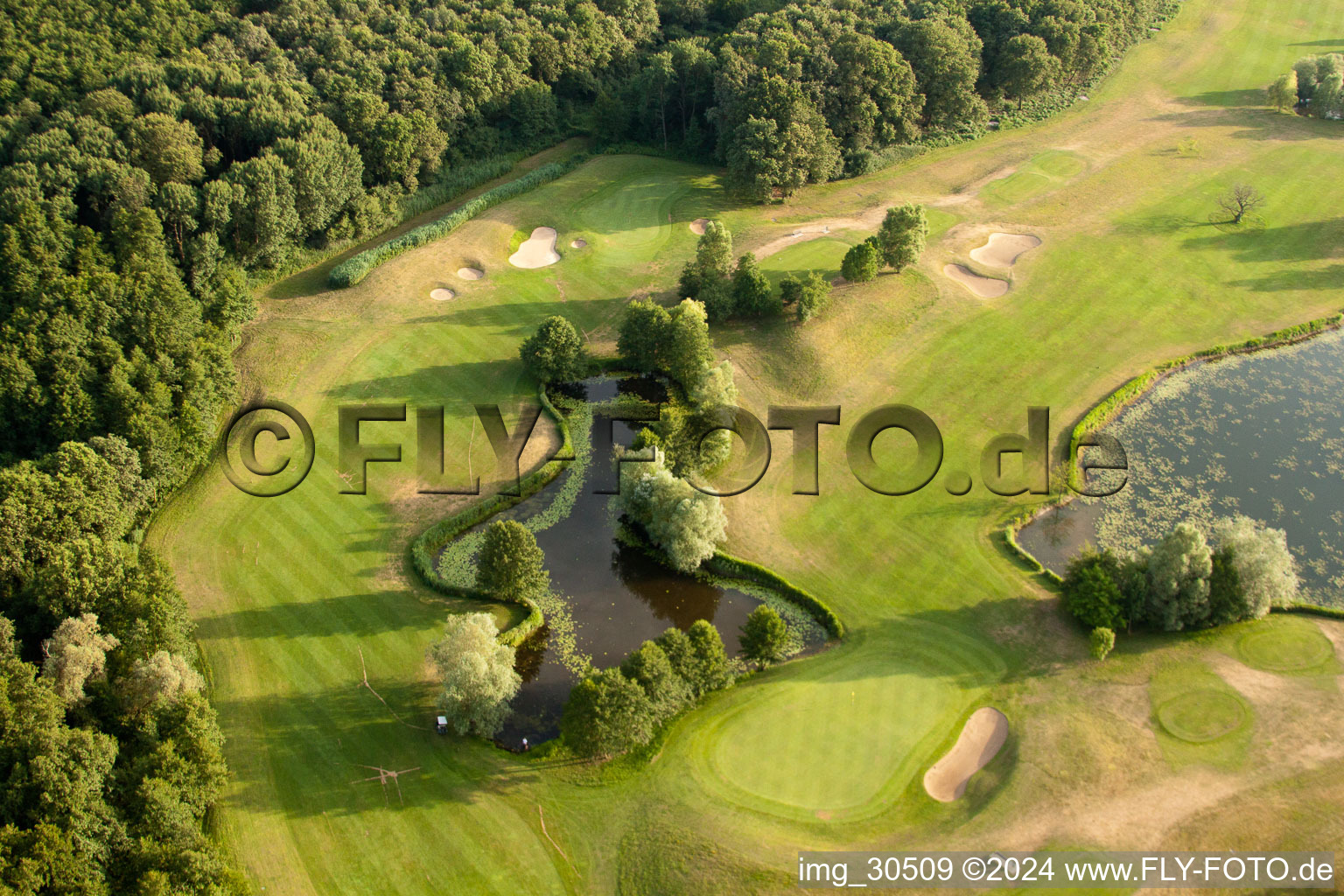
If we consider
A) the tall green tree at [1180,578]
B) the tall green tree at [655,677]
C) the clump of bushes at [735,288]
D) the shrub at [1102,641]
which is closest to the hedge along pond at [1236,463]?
the tall green tree at [1180,578]

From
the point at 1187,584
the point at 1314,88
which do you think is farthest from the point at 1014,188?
the point at 1187,584

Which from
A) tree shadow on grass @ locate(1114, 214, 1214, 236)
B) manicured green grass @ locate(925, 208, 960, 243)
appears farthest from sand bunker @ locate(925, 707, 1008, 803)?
tree shadow on grass @ locate(1114, 214, 1214, 236)

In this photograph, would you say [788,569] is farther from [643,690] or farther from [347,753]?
[347,753]

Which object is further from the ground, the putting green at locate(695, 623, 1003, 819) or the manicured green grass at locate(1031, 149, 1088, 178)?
the manicured green grass at locate(1031, 149, 1088, 178)

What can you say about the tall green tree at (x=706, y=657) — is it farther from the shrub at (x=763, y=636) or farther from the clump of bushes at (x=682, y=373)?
the clump of bushes at (x=682, y=373)

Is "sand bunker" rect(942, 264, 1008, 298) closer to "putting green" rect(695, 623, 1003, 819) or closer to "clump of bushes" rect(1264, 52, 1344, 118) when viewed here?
"putting green" rect(695, 623, 1003, 819)

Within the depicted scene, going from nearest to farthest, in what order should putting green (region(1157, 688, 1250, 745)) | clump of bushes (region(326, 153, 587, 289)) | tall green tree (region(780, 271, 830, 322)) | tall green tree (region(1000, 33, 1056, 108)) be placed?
1. putting green (region(1157, 688, 1250, 745))
2. tall green tree (region(780, 271, 830, 322))
3. clump of bushes (region(326, 153, 587, 289))
4. tall green tree (region(1000, 33, 1056, 108))
